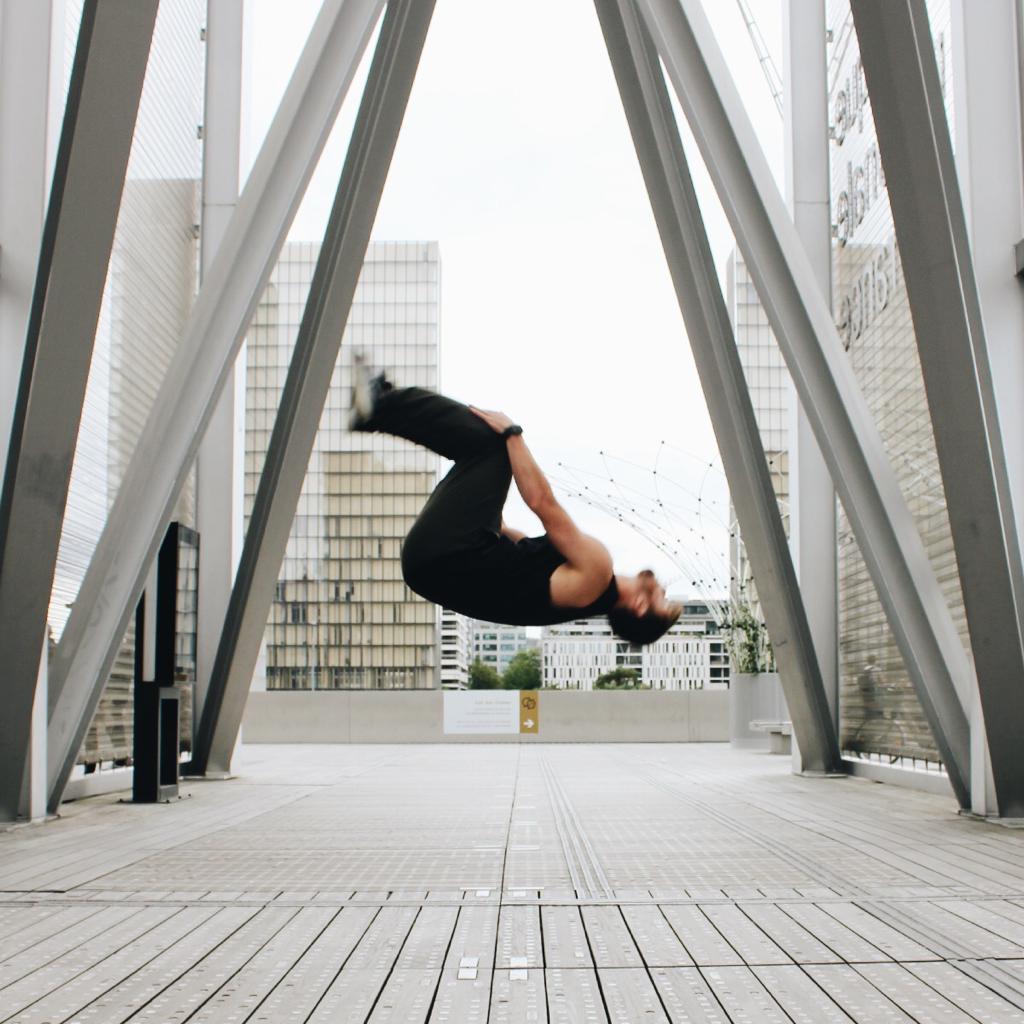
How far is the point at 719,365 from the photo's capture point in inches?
514

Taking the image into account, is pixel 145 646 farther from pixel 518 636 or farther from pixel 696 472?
pixel 696 472

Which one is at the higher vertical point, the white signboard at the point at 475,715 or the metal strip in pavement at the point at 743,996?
the white signboard at the point at 475,715

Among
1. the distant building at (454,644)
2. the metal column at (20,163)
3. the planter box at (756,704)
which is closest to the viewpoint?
the distant building at (454,644)

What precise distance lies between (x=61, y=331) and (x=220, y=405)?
28.2 feet

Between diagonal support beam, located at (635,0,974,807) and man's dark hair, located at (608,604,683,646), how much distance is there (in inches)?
212

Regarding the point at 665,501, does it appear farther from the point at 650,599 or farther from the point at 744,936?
the point at 744,936

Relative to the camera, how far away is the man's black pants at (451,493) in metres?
6.00

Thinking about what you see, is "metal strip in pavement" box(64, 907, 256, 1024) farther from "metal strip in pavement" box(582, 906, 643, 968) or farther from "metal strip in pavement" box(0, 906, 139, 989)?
"metal strip in pavement" box(582, 906, 643, 968)

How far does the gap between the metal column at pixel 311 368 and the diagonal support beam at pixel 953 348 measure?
4.89m

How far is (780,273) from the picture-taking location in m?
11.5

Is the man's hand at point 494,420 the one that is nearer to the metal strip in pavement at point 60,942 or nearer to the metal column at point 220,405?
the metal strip in pavement at point 60,942

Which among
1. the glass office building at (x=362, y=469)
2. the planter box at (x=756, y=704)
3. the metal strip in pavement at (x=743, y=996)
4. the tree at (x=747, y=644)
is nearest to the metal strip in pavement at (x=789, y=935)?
the metal strip in pavement at (x=743, y=996)

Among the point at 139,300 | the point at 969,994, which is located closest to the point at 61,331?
the point at 969,994

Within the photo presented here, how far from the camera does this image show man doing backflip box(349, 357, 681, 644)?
602 cm
